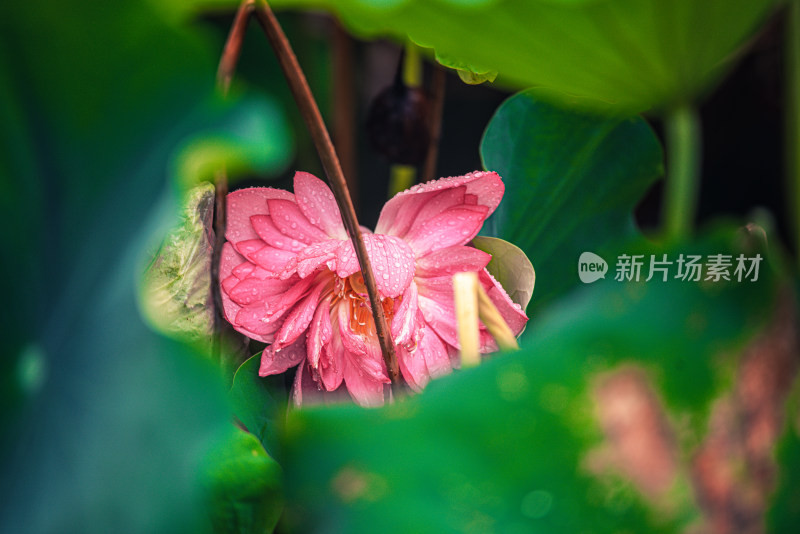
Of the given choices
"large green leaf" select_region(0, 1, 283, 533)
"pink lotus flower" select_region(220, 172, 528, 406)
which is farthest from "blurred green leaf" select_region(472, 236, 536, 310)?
"large green leaf" select_region(0, 1, 283, 533)

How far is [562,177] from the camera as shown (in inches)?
9.6

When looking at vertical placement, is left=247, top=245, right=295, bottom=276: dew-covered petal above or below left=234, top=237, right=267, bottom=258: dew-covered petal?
below

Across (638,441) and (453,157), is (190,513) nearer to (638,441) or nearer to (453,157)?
(638,441)

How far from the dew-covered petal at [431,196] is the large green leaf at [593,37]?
6 centimetres

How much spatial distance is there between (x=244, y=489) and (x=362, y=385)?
0.06m

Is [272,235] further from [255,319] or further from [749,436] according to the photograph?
[749,436]

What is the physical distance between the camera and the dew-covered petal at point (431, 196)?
0.21 m

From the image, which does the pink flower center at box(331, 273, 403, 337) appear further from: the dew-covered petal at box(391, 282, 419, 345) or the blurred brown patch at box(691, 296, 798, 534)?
the blurred brown patch at box(691, 296, 798, 534)

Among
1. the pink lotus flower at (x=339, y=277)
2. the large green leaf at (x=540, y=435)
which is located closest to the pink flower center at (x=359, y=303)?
Answer: the pink lotus flower at (x=339, y=277)

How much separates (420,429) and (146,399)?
0.06 metres

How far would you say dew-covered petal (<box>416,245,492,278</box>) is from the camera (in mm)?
209

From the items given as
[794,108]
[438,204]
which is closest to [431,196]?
[438,204]

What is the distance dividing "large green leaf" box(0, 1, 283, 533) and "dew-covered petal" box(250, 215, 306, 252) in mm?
82

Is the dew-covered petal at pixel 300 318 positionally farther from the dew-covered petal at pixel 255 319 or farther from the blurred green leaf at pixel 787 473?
the blurred green leaf at pixel 787 473
